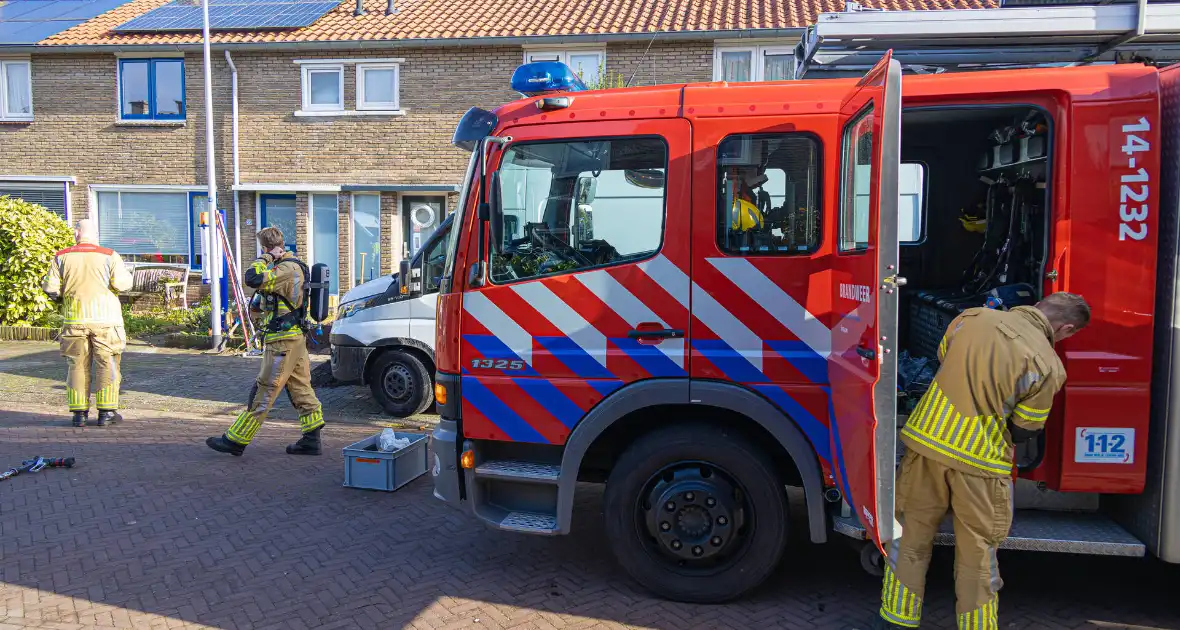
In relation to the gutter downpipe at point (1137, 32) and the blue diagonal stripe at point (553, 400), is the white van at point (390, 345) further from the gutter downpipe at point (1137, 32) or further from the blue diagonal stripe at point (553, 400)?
the gutter downpipe at point (1137, 32)

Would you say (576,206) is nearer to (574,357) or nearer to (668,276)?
(668,276)

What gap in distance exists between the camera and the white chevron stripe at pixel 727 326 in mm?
4039

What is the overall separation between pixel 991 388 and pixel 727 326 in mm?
1189

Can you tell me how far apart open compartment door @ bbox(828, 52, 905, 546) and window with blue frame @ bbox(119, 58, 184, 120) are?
610 inches

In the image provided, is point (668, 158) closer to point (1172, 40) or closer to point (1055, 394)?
point (1055, 394)

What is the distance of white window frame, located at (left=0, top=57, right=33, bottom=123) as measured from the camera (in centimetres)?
1636

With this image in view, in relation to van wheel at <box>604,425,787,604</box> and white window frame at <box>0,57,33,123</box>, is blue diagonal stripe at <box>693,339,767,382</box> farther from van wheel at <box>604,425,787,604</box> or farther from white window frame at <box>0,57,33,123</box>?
white window frame at <box>0,57,33,123</box>

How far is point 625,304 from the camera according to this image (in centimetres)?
416

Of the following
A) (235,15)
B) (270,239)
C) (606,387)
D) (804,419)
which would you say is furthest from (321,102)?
(804,419)

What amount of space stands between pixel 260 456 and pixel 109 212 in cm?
1207

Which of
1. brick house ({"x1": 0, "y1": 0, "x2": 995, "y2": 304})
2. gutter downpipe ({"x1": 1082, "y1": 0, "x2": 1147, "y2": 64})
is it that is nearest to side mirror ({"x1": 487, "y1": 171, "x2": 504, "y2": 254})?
gutter downpipe ({"x1": 1082, "y1": 0, "x2": 1147, "y2": 64})

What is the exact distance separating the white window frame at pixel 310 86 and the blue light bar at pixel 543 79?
11866 millimetres

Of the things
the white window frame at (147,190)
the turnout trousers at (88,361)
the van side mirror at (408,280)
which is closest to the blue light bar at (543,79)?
the van side mirror at (408,280)

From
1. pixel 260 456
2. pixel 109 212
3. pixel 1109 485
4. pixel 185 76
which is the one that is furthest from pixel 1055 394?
pixel 109 212
